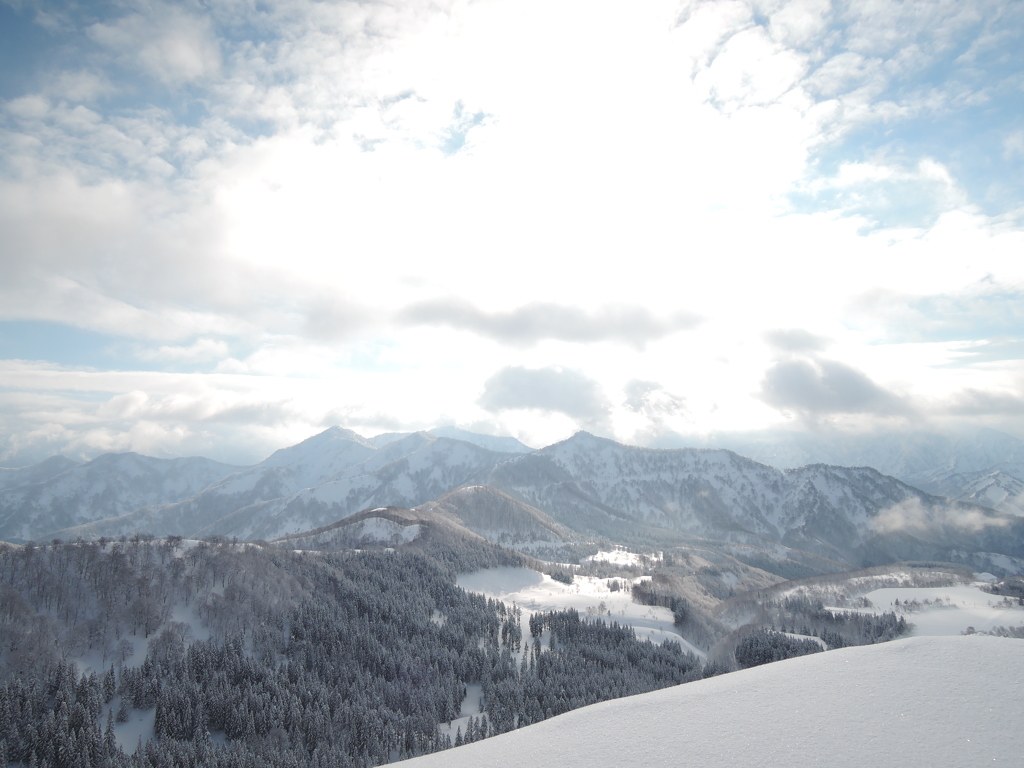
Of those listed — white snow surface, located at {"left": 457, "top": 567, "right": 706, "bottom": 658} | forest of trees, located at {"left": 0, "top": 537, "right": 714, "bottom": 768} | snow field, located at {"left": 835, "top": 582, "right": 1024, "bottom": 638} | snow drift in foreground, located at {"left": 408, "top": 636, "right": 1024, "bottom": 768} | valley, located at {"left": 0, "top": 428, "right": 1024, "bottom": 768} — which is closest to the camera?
snow drift in foreground, located at {"left": 408, "top": 636, "right": 1024, "bottom": 768}

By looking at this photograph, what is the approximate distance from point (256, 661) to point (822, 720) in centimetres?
11156

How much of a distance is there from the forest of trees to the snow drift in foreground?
71.2 metres

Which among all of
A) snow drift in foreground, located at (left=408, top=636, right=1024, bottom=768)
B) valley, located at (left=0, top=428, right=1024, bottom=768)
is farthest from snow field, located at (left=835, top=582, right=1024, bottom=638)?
snow drift in foreground, located at (left=408, top=636, right=1024, bottom=768)

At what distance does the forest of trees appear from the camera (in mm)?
75812

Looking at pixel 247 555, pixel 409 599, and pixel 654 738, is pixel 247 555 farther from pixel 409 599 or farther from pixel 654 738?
pixel 654 738

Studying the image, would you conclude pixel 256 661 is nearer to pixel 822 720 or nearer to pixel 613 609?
pixel 822 720

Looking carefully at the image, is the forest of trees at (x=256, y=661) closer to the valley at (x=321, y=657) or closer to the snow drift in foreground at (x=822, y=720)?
the valley at (x=321, y=657)

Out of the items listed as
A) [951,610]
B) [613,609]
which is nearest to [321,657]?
[613,609]

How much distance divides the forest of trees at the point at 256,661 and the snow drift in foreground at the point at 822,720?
2803 inches

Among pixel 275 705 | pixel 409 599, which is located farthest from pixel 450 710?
pixel 409 599

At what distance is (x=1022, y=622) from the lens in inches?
5896

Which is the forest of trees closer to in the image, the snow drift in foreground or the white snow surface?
the white snow surface

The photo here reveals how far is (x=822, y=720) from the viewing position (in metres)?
23.1

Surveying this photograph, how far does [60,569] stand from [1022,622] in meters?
254
